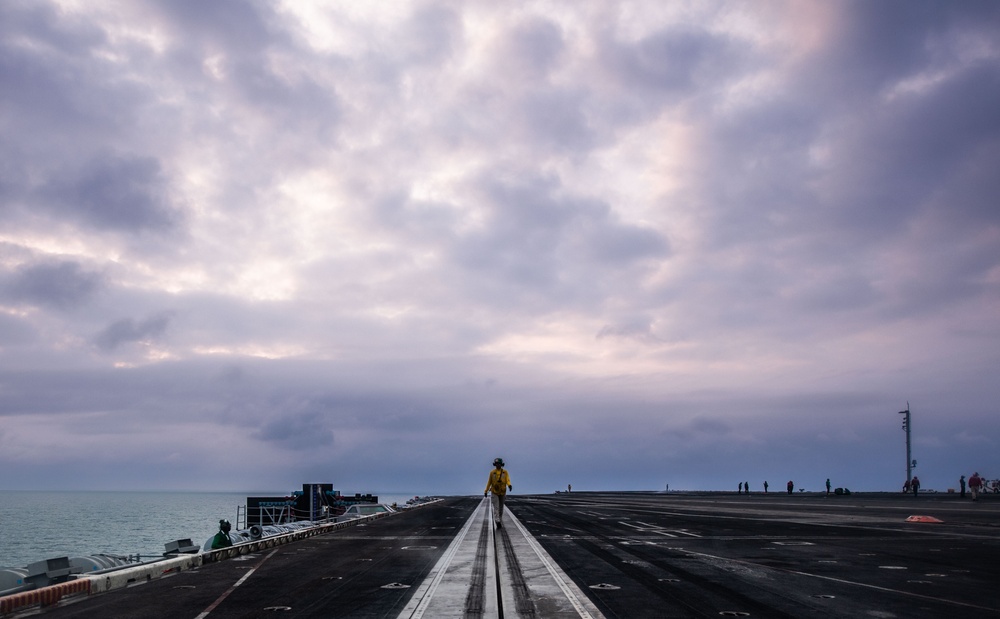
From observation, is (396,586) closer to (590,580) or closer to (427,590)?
(427,590)

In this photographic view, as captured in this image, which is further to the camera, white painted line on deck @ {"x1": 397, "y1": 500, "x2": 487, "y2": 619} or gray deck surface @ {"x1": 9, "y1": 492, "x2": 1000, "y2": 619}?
gray deck surface @ {"x1": 9, "y1": 492, "x2": 1000, "y2": 619}

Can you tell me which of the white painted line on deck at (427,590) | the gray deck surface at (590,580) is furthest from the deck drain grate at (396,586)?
the white painted line on deck at (427,590)

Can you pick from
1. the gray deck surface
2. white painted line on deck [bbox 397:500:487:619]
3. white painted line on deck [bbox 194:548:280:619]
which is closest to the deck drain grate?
the gray deck surface

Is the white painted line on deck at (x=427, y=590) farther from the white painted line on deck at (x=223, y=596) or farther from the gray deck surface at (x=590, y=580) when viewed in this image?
the white painted line on deck at (x=223, y=596)

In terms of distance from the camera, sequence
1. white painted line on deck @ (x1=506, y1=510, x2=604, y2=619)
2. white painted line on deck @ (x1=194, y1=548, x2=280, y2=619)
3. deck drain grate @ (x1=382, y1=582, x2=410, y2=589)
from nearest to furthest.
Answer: white painted line on deck @ (x1=506, y1=510, x2=604, y2=619) < white painted line on deck @ (x1=194, y1=548, x2=280, y2=619) < deck drain grate @ (x1=382, y1=582, x2=410, y2=589)

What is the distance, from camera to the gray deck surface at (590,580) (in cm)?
1180

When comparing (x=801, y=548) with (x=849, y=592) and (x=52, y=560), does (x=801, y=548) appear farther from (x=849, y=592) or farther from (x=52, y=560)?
(x=52, y=560)

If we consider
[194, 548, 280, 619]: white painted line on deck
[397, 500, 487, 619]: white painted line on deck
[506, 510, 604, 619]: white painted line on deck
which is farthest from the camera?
[194, 548, 280, 619]: white painted line on deck

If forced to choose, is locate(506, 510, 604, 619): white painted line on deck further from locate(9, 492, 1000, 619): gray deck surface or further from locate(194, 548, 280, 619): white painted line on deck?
locate(194, 548, 280, 619): white painted line on deck

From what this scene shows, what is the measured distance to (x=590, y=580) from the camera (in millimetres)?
14609

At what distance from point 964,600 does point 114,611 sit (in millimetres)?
14799

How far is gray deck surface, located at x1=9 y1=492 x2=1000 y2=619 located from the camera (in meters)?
11.8

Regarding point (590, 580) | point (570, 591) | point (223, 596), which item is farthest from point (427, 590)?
point (223, 596)

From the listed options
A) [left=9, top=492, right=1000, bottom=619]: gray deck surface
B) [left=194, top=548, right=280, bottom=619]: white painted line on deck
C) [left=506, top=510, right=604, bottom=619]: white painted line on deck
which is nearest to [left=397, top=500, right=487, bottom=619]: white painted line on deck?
[left=9, top=492, right=1000, bottom=619]: gray deck surface
